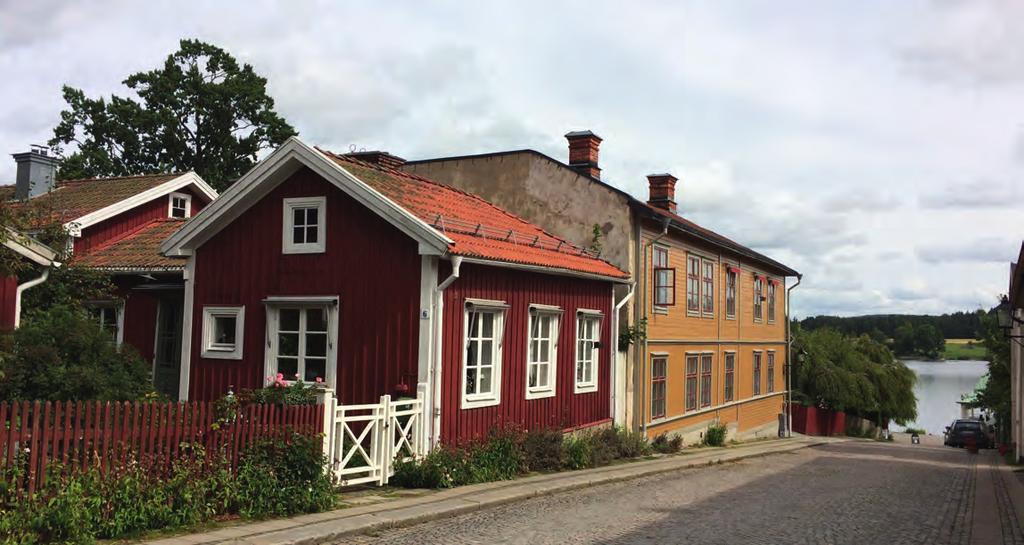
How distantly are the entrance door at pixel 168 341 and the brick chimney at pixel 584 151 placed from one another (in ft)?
33.2

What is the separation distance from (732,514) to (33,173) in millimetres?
19889

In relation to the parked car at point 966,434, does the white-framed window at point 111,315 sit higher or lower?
higher

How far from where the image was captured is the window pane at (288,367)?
556 inches

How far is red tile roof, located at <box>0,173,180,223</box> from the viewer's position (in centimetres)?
2038

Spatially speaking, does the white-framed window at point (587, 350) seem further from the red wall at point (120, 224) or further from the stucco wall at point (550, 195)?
the red wall at point (120, 224)

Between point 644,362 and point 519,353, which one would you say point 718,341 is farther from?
point 519,353

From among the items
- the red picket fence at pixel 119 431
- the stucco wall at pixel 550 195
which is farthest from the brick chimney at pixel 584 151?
the red picket fence at pixel 119 431

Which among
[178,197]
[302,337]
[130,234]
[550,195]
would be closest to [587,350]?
[550,195]

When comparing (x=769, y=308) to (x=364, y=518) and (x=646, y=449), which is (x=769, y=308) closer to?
(x=646, y=449)

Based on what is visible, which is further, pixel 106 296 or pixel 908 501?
pixel 106 296

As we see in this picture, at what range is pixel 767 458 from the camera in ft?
72.9

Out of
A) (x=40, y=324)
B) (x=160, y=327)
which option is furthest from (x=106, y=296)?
(x=40, y=324)

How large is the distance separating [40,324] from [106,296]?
398cm

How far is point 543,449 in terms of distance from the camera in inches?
587
